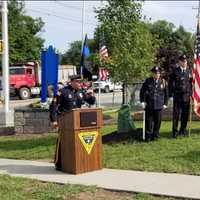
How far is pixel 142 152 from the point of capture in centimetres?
1209

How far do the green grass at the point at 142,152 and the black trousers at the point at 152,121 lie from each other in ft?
0.84

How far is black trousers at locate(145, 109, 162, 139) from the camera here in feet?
43.7

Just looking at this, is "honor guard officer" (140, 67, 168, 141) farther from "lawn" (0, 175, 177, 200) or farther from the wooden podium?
"lawn" (0, 175, 177, 200)

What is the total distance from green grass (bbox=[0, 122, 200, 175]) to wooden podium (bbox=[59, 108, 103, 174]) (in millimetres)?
551

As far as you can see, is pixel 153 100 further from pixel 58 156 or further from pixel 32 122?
pixel 32 122

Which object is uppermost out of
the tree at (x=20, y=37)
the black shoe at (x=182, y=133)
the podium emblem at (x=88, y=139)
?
the tree at (x=20, y=37)

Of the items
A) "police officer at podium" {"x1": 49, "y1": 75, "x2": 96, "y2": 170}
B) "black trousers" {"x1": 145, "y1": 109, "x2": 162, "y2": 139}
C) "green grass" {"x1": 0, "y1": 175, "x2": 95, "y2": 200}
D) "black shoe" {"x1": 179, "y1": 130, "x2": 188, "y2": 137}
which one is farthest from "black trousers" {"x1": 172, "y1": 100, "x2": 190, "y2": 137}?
"green grass" {"x1": 0, "y1": 175, "x2": 95, "y2": 200}

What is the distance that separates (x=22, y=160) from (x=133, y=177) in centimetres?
335

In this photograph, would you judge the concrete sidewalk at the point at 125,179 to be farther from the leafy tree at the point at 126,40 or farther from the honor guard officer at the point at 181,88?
the leafy tree at the point at 126,40

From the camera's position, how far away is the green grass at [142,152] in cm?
1073

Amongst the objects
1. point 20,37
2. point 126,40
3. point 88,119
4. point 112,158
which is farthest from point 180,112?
point 20,37

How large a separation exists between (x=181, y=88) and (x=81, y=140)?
3.66 meters

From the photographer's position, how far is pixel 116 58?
20.4 meters

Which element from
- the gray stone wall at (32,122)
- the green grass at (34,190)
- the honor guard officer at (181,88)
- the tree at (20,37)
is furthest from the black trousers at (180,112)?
the tree at (20,37)
